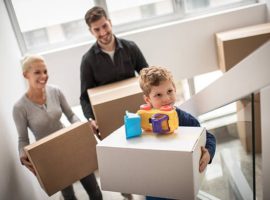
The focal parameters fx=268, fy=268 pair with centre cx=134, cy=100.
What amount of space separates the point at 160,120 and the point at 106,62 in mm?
1126

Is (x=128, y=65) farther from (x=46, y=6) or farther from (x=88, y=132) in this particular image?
(x=46, y=6)

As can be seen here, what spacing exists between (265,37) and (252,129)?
1762mm

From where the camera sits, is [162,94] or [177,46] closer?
[162,94]

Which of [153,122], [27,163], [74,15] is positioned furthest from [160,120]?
[74,15]

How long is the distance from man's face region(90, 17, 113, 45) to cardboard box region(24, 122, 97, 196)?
0.69 metres

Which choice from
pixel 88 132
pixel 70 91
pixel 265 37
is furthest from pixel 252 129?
pixel 70 91

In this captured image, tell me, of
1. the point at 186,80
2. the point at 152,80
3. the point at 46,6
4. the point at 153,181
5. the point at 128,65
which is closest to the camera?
the point at 153,181

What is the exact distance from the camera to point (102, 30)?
6.01ft

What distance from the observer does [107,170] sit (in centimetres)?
89

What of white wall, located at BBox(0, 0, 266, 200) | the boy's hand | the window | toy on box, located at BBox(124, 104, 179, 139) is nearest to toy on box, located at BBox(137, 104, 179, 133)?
toy on box, located at BBox(124, 104, 179, 139)

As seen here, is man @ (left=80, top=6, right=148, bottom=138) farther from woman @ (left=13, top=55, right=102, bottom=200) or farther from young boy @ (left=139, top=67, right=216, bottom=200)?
young boy @ (left=139, top=67, right=216, bottom=200)

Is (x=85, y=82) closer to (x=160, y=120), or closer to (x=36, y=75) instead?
(x=36, y=75)

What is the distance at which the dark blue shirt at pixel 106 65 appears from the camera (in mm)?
1900

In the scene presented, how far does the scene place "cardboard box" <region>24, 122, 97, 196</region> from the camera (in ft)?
4.47
